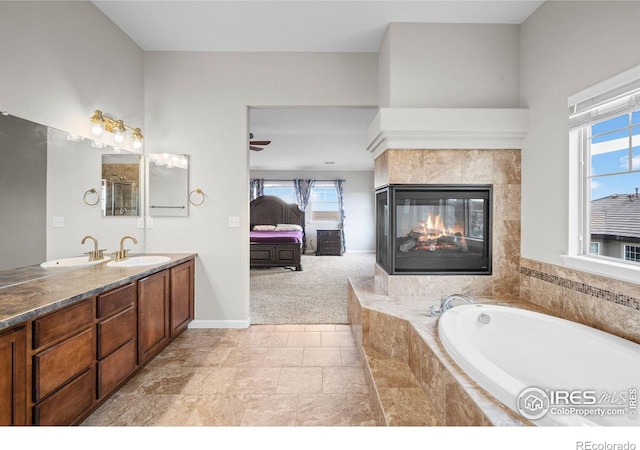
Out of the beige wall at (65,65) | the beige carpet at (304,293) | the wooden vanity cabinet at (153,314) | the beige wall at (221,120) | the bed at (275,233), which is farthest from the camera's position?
the bed at (275,233)

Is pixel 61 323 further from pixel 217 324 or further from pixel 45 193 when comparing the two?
pixel 217 324

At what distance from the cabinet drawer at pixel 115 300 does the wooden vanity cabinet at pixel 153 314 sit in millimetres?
98

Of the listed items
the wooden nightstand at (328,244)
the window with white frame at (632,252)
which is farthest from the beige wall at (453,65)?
A: the wooden nightstand at (328,244)

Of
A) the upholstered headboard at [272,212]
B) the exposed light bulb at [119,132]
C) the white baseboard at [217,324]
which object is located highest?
the exposed light bulb at [119,132]

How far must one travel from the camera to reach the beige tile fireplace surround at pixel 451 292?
4.95 feet

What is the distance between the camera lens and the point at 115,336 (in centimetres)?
198

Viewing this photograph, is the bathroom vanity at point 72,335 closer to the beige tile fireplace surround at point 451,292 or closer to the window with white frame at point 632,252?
the beige tile fireplace surround at point 451,292

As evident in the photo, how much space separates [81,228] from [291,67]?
95.1 inches

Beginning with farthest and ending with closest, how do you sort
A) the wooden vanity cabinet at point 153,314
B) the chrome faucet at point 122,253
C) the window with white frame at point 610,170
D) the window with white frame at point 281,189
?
the window with white frame at point 281,189 < the chrome faucet at point 122,253 < the wooden vanity cabinet at point 153,314 < the window with white frame at point 610,170

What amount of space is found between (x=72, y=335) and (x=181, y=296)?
4.28 feet

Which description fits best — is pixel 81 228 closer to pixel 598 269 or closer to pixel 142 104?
pixel 142 104

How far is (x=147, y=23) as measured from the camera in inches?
108

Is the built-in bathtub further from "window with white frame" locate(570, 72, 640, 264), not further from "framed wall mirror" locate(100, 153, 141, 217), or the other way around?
"framed wall mirror" locate(100, 153, 141, 217)

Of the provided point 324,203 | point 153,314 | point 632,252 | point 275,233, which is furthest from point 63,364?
point 324,203
